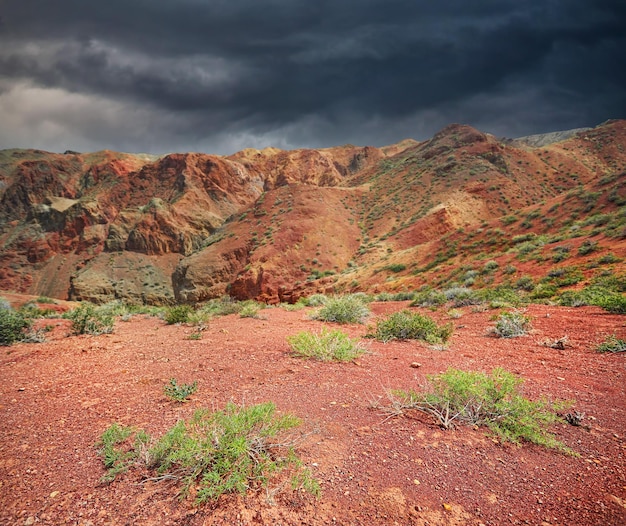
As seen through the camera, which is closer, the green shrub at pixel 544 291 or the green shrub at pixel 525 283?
the green shrub at pixel 544 291

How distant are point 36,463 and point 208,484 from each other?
161cm

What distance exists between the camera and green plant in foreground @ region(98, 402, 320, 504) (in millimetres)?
2176

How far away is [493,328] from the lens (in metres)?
7.38

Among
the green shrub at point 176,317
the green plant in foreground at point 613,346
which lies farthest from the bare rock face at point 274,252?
the green plant in foreground at point 613,346

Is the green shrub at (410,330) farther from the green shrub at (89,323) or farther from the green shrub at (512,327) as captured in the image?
the green shrub at (89,323)

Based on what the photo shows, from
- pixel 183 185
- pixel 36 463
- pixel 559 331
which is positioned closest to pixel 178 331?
pixel 36 463

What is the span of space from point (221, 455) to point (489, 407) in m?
2.68

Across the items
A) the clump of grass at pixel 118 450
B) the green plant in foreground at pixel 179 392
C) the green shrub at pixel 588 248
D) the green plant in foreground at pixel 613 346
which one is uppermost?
the green shrub at pixel 588 248

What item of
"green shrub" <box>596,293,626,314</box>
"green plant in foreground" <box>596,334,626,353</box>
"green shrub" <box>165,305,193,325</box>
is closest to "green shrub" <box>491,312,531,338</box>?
"green plant in foreground" <box>596,334,626,353</box>

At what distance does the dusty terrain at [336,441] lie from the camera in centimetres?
205

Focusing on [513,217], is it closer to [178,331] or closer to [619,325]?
[619,325]

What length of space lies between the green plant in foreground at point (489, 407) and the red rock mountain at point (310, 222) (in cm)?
1079

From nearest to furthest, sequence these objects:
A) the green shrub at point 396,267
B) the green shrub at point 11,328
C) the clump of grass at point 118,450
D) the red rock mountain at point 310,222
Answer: the clump of grass at point 118,450 < the green shrub at point 11,328 < the red rock mountain at point 310,222 < the green shrub at point 396,267

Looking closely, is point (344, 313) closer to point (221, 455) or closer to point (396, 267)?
point (221, 455)
